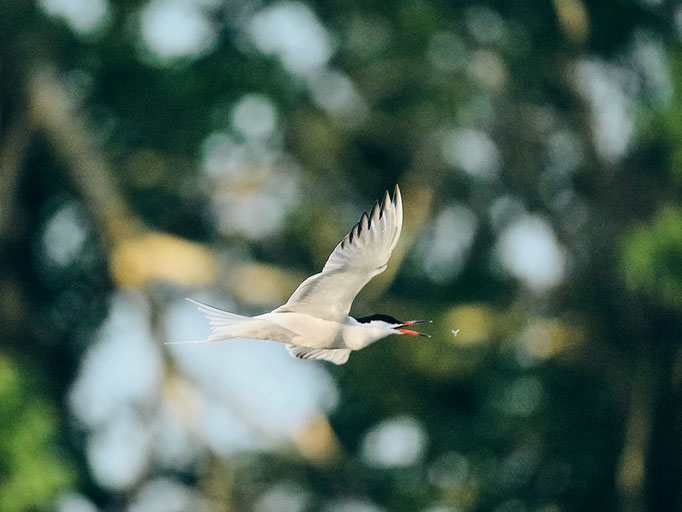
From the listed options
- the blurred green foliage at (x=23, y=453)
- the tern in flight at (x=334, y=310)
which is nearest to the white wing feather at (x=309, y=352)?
the tern in flight at (x=334, y=310)

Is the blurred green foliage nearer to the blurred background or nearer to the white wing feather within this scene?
the blurred background

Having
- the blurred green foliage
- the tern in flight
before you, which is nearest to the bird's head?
the tern in flight

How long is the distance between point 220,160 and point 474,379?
1.89m

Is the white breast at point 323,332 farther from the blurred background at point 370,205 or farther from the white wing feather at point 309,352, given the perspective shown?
the blurred background at point 370,205

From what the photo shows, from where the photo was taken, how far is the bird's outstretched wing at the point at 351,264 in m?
0.99

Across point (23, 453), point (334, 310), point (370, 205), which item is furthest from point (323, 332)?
point (370, 205)

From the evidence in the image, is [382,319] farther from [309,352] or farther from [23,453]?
[23,453]

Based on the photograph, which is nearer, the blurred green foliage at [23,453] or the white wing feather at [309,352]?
the white wing feather at [309,352]

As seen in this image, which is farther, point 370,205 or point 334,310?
point 370,205

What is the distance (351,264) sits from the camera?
1.01 metres

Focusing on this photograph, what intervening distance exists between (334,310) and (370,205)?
558 centimetres

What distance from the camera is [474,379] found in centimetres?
608

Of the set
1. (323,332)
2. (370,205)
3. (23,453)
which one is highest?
(370,205)

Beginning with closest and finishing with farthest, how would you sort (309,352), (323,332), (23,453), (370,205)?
(323,332) < (309,352) < (23,453) < (370,205)
